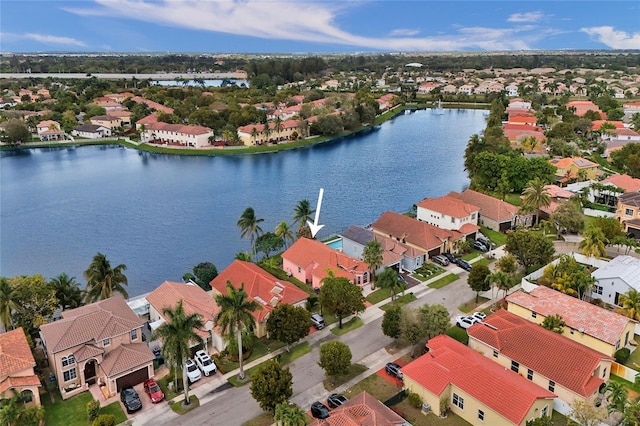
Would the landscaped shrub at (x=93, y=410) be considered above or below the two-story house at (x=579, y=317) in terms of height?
below

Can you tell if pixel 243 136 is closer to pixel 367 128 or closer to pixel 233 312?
pixel 367 128

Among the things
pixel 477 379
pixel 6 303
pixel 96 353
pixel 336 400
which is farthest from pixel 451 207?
pixel 6 303

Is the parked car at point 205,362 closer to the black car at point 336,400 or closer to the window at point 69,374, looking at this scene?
the window at point 69,374

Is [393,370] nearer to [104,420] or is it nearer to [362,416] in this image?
[362,416]

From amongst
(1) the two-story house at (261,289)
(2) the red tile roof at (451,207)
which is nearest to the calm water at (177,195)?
(1) the two-story house at (261,289)

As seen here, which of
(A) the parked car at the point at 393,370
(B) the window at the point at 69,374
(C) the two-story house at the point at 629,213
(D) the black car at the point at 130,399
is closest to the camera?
(D) the black car at the point at 130,399

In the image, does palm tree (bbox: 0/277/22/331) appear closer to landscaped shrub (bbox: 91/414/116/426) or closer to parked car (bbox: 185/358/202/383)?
landscaped shrub (bbox: 91/414/116/426)
